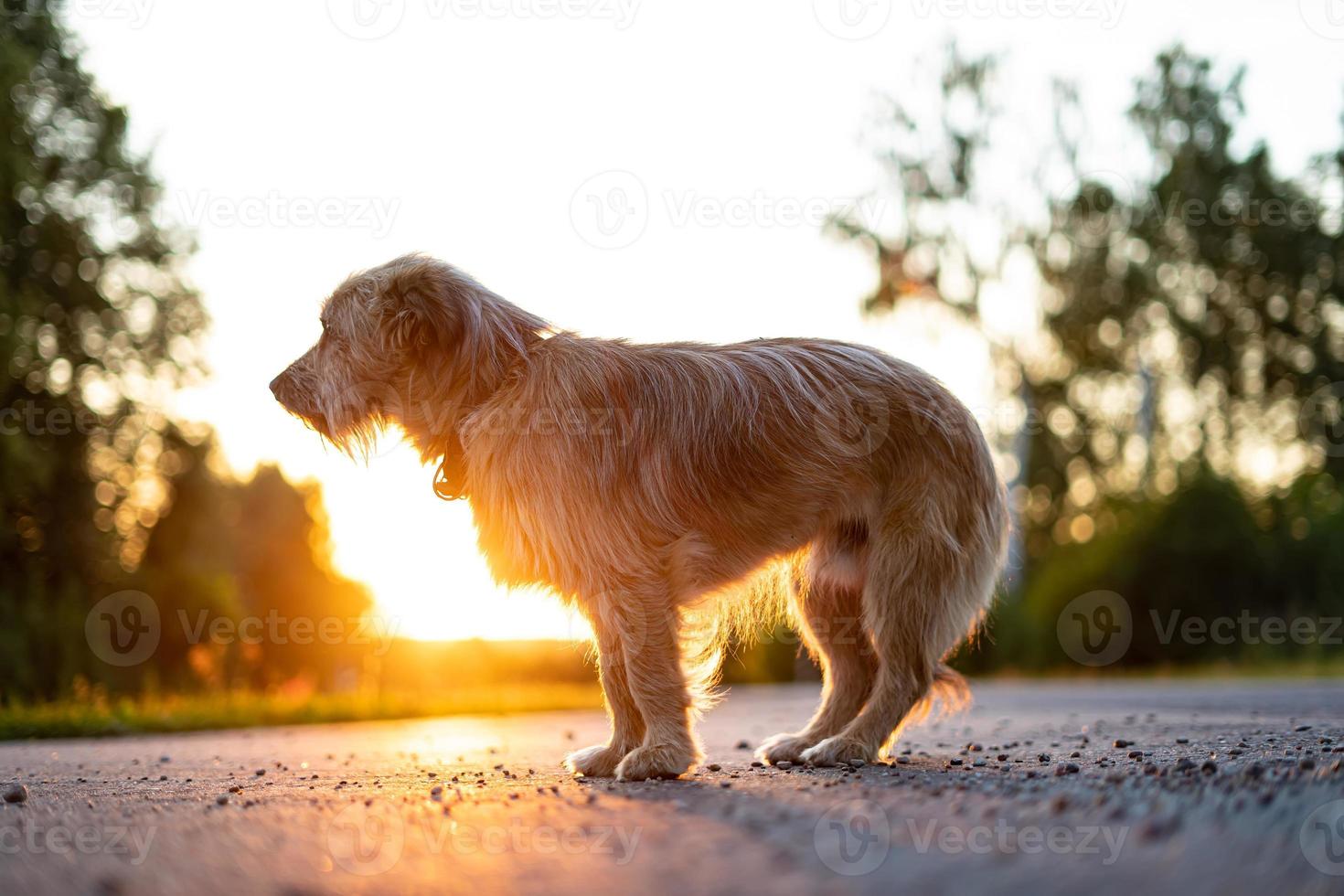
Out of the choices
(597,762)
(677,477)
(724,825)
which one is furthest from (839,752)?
(724,825)

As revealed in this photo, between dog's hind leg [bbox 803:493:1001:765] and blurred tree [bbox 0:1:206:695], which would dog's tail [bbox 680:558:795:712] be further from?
blurred tree [bbox 0:1:206:695]

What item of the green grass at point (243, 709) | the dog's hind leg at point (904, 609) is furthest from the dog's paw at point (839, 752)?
the green grass at point (243, 709)

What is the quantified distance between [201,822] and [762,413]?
2.79 metres

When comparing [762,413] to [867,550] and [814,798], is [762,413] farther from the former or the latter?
[814,798]

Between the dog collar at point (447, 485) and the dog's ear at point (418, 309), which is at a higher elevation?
the dog's ear at point (418, 309)

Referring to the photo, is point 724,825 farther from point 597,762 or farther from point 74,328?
point 74,328

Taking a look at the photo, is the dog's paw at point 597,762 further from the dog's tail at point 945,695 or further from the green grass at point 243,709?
the green grass at point 243,709

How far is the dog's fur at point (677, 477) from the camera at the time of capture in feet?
16.3

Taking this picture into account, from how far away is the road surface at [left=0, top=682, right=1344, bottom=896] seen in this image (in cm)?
257

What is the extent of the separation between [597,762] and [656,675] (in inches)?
19.9

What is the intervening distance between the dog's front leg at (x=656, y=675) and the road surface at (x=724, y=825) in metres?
0.22

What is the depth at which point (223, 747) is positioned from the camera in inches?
314

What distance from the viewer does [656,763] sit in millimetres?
4738

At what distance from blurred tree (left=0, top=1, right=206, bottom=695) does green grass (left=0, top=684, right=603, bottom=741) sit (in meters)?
8.52
